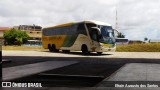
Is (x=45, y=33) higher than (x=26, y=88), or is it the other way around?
(x=45, y=33)

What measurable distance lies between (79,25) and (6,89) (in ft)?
68.8

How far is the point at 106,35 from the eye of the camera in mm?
26172

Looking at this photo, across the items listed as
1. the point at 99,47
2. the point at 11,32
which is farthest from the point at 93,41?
the point at 11,32

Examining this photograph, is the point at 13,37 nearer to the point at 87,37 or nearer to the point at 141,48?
the point at 141,48

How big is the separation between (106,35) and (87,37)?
1728 mm

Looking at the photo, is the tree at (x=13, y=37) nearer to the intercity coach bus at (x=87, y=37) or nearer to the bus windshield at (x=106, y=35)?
the intercity coach bus at (x=87, y=37)

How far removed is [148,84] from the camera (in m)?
7.52

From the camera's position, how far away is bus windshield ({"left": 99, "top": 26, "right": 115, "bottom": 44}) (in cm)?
2574

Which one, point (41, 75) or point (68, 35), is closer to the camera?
point (41, 75)

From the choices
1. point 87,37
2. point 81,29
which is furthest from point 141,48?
point 87,37

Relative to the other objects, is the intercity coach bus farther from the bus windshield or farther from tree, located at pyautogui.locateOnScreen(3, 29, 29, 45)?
tree, located at pyautogui.locateOnScreen(3, 29, 29, 45)

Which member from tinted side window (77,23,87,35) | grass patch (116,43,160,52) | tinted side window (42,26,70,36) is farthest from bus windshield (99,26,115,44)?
grass patch (116,43,160,52)

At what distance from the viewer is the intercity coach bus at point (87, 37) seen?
25.7 meters

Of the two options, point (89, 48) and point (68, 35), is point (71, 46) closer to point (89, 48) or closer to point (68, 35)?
point (68, 35)
